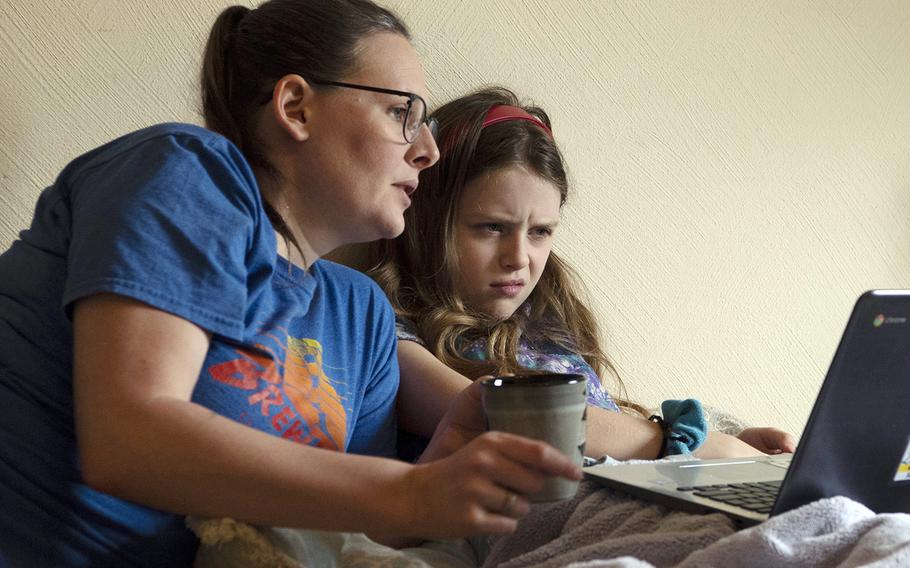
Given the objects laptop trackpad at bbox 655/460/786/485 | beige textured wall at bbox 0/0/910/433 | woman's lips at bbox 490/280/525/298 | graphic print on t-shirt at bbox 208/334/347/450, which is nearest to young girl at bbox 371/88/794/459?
woman's lips at bbox 490/280/525/298

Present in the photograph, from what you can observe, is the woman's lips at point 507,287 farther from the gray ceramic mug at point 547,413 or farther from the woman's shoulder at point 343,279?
the gray ceramic mug at point 547,413

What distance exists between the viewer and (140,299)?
766 millimetres

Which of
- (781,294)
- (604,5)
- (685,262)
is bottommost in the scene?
(781,294)

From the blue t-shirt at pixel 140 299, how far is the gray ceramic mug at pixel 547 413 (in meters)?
0.23

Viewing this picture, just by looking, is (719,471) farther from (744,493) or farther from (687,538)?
(687,538)

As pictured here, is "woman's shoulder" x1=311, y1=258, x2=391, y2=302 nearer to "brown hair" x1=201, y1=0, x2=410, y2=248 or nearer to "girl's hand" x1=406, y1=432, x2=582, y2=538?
"brown hair" x1=201, y1=0, x2=410, y2=248

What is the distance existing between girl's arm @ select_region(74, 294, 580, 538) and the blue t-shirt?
0.8 inches

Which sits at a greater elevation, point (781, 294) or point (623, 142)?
point (623, 142)

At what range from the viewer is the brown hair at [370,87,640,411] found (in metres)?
1.50

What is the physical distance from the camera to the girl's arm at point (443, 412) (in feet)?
4.25

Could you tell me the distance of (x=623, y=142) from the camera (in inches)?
70.1

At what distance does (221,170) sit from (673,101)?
3.77ft

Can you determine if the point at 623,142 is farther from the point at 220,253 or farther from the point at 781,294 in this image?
the point at 220,253

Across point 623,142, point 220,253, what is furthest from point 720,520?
point 623,142
